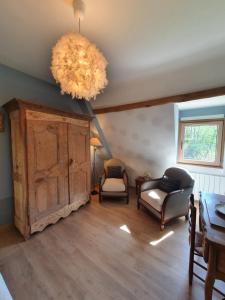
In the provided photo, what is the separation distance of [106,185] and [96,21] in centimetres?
283

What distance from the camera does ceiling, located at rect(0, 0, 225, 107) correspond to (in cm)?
119

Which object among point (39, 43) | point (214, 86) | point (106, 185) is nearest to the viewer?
point (39, 43)

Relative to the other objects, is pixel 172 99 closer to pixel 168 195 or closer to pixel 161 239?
pixel 168 195

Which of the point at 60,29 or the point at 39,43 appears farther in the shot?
the point at 39,43

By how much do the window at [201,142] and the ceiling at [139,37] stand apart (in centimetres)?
139

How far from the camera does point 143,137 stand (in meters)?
3.35

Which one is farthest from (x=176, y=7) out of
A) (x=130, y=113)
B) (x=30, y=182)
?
(x=30, y=182)

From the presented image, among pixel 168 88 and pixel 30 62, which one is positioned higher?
pixel 30 62

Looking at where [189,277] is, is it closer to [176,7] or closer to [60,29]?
[176,7]

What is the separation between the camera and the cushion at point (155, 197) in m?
2.47

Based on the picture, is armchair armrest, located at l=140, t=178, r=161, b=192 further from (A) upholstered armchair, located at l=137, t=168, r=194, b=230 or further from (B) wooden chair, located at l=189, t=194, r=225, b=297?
(B) wooden chair, located at l=189, t=194, r=225, b=297

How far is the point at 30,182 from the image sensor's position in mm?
2084

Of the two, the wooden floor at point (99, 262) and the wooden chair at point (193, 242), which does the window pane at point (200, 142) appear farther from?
the wooden chair at point (193, 242)

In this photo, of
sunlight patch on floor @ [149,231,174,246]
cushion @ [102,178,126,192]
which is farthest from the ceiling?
sunlight patch on floor @ [149,231,174,246]
